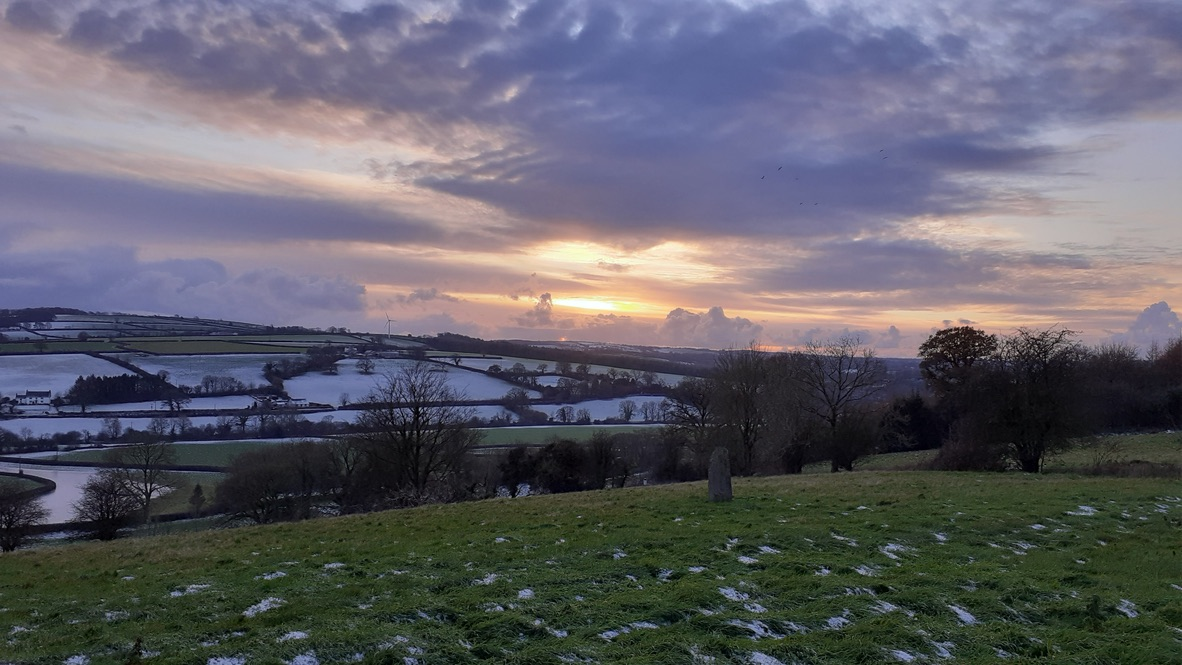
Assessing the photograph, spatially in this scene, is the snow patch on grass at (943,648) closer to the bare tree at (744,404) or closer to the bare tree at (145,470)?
the bare tree at (744,404)

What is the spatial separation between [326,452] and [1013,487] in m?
42.5

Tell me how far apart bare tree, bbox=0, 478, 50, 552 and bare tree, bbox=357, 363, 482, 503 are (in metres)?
16.9

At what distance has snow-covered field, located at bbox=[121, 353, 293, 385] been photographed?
79.3 metres

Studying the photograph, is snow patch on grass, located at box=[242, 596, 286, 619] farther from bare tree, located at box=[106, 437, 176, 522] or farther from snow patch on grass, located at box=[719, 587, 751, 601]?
bare tree, located at box=[106, 437, 176, 522]

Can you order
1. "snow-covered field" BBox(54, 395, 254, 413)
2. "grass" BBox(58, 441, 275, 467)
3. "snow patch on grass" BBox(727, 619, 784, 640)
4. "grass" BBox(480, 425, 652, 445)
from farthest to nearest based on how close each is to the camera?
"snow-covered field" BBox(54, 395, 254, 413)
"grass" BBox(480, 425, 652, 445)
"grass" BBox(58, 441, 275, 467)
"snow patch on grass" BBox(727, 619, 784, 640)

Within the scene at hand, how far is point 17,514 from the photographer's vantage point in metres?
35.5

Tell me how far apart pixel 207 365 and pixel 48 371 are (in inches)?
613

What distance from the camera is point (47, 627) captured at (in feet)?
27.9

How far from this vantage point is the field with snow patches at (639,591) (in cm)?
736

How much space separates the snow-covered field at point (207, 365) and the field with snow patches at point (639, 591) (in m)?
68.8

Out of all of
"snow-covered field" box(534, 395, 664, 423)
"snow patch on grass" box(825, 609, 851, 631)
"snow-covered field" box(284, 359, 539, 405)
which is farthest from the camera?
"snow-covered field" box(284, 359, 539, 405)

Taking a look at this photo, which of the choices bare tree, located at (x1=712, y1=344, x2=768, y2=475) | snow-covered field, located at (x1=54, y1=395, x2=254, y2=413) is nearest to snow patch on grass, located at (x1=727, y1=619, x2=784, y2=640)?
bare tree, located at (x1=712, y1=344, x2=768, y2=475)

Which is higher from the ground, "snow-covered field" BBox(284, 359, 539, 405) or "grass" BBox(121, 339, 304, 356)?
"grass" BBox(121, 339, 304, 356)

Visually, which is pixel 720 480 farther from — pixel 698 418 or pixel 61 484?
pixel 61 484
